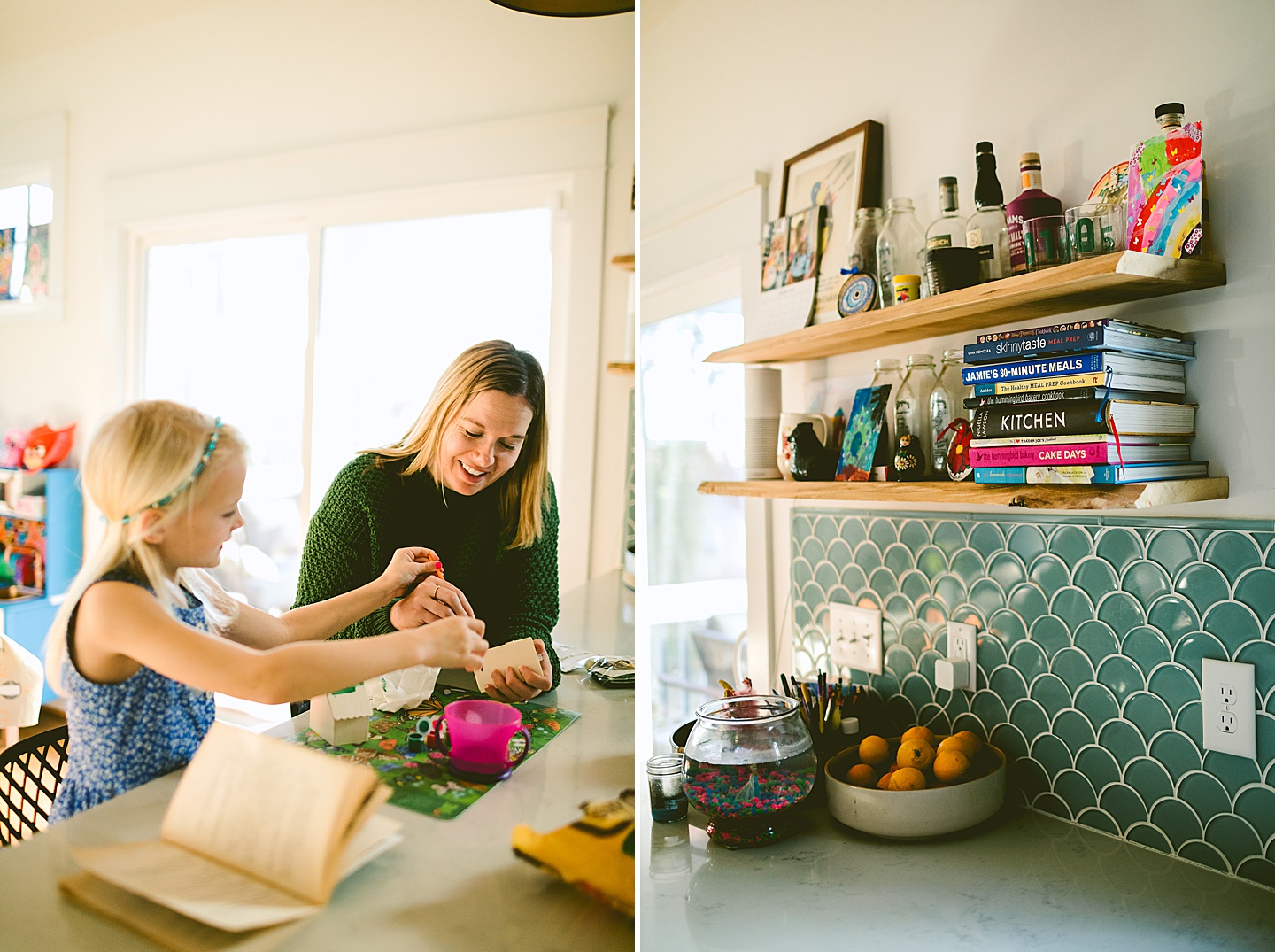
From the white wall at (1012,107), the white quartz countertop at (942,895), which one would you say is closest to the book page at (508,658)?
the white wall at (1012,107)

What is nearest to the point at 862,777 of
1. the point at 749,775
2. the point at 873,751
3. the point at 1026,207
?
the point at 873,751

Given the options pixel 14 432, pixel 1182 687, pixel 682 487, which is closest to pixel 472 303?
pixel 14 432

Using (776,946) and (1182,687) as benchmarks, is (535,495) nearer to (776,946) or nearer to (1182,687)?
(776,946)

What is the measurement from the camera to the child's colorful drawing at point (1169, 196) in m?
0.85

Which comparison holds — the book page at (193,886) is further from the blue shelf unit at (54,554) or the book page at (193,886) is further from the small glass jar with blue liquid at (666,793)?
the small glass jar with blue liquid at (666,793)

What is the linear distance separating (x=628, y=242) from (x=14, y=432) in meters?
0.22

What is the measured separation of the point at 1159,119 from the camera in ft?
2.85

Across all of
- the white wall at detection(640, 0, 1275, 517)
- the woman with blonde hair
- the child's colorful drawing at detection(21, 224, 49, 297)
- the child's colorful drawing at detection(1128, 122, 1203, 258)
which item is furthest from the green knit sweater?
the child's colorful drawing at detection(1128, 122, 1203, 258)

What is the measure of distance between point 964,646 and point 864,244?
665 millimetres

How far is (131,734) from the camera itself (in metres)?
0.24

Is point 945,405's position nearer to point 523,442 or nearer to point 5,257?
point 523,442

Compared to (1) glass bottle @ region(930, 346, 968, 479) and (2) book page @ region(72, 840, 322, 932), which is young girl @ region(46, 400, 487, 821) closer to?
(2) book page @ region(72, 840, 322, 932)

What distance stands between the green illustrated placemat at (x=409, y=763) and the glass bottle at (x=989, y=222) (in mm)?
1035

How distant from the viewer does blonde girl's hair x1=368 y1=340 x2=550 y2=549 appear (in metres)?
0.28
